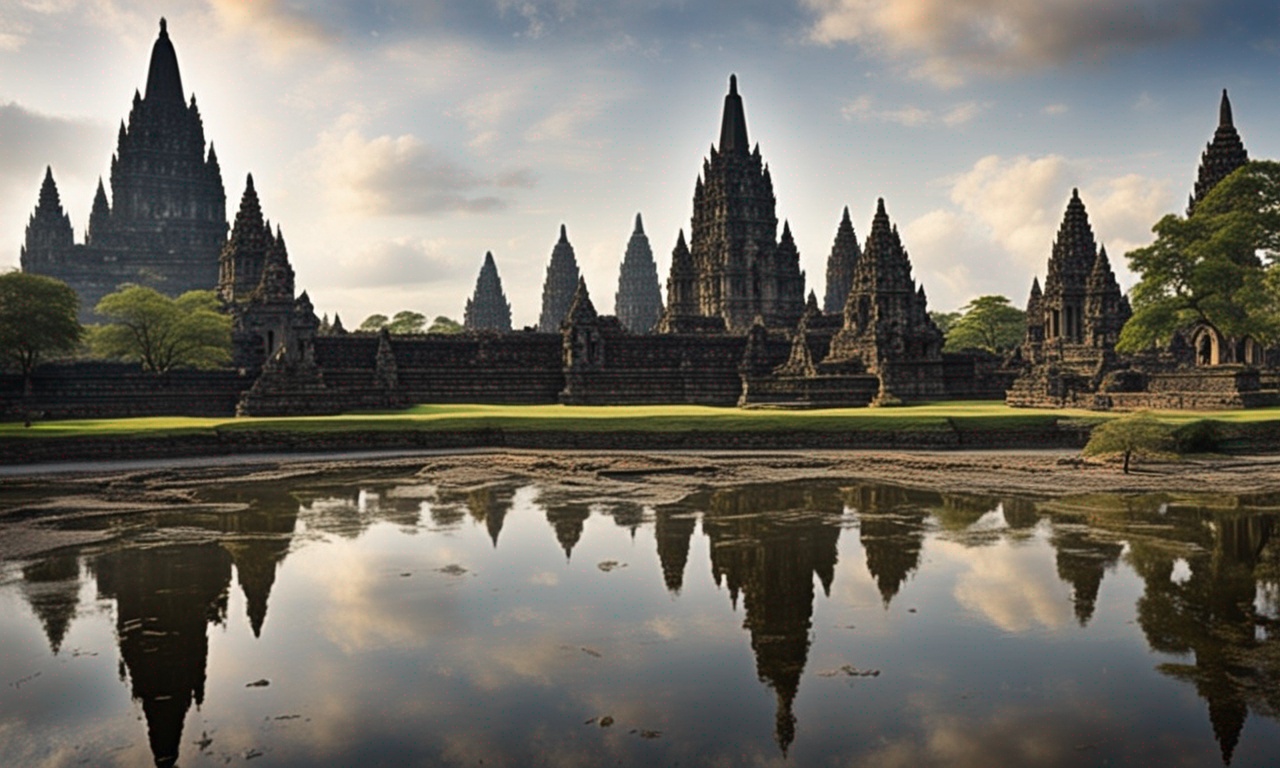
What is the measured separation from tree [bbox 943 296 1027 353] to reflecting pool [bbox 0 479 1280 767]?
75582 mm

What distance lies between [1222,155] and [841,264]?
3537 centimetres

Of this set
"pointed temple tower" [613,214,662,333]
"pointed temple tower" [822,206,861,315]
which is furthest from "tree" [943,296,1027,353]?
"pointed temple tower" [613,214,662,333]

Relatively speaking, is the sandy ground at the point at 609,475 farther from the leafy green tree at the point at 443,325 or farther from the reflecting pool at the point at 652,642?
the leafy green tree at the point at 443,325

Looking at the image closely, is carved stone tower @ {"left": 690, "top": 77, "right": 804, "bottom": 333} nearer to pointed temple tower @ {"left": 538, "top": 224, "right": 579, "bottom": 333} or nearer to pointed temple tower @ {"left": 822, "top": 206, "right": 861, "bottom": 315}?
pointed temple tower @ {"left": 822, "top": 206, "right": 861, "bottom": 315}

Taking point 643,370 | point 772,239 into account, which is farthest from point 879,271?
point 772,239

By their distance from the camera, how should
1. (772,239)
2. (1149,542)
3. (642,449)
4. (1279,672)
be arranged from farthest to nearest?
(772,239), (642,449), (1149,542), (1279,672)

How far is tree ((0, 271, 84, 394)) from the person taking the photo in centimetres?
4019

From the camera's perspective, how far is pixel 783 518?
16.8m

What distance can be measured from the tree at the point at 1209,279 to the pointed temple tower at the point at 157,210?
9235 centimetres

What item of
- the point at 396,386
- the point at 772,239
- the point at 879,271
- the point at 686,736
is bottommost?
the point at 686,736

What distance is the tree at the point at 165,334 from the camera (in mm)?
52062

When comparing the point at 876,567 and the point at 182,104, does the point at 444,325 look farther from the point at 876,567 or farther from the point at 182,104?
the point at 876,567

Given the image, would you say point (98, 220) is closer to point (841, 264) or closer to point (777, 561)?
point (841, 264)

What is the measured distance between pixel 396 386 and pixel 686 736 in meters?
35.7
